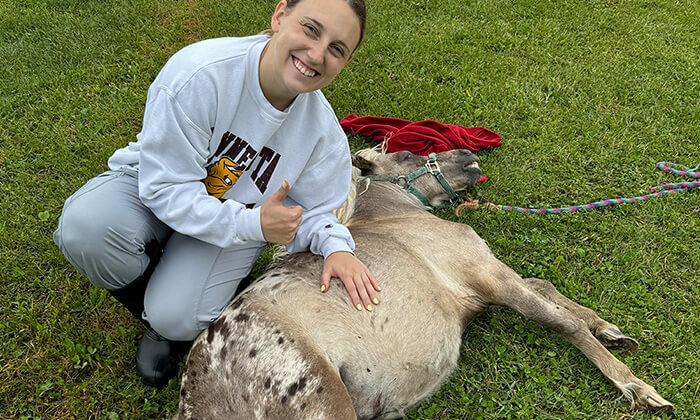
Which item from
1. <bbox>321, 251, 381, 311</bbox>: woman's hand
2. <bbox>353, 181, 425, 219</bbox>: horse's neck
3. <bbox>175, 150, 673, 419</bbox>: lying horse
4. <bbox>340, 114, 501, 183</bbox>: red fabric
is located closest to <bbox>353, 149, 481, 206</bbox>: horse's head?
<bbox>353, 181, 425, 219</bbox>: horse's neck

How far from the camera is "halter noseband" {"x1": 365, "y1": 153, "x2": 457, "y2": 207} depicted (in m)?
4.31

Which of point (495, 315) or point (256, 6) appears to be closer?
point (495, 315)

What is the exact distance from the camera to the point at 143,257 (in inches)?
113

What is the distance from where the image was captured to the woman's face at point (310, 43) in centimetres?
239

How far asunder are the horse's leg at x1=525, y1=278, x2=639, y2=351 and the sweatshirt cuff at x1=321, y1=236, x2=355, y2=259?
58.5 inches

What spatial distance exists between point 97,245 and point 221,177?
72 cm

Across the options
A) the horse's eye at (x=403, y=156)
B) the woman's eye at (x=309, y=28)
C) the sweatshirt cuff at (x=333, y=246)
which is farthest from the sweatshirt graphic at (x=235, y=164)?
the horse's eye at (x=403, y=156)

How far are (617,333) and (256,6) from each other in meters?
5.47

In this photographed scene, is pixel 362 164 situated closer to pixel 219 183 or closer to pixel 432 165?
pixel 432 165

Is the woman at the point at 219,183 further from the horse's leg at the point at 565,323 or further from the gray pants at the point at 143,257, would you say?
the horse's leg at the point at 565,323

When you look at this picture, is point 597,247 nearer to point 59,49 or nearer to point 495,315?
point 495,315

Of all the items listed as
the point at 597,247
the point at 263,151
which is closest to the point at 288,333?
the point at 263,151

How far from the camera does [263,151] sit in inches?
112

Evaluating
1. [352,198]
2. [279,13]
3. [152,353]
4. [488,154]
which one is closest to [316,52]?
[279,13]
